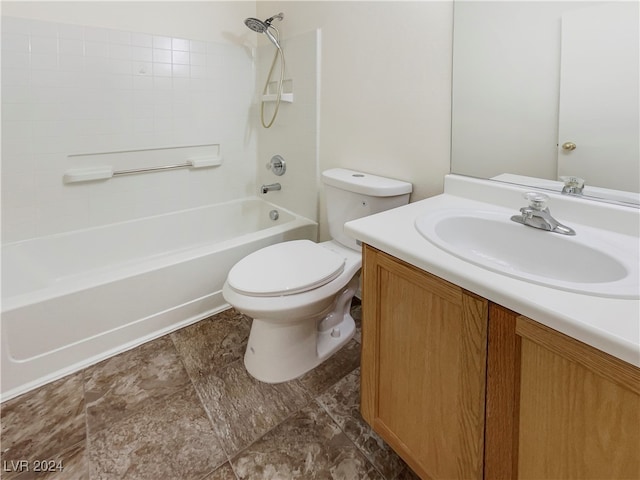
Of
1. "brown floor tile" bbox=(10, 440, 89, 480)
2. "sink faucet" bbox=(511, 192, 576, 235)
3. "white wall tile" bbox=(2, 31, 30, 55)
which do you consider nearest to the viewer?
"sink faucet" bbox=(511, 192, 576, 235)

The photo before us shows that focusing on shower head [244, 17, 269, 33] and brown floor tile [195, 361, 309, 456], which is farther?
shower head [244, 17, 269, 33]

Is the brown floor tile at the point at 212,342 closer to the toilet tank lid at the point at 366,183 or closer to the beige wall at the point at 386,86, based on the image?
the toilet tank lid at the point at 366,183

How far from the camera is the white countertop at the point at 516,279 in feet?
1.81

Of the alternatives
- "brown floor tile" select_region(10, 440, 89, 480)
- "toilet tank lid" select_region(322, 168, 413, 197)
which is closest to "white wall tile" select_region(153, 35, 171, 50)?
"toilet tank lid" select_region(322, 168, 413, 197)

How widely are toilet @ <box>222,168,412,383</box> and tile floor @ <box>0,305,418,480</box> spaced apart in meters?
0.09

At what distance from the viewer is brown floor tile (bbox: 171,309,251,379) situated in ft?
5.30

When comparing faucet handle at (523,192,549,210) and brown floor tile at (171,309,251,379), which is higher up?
faucet handle at (523,192,549,210)

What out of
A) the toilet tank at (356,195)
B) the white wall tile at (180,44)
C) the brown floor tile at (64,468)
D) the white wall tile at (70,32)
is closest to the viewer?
the brown floor tile at (64,468)

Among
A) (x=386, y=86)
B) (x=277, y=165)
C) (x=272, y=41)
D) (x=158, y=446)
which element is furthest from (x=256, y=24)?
(x=158, y=446)

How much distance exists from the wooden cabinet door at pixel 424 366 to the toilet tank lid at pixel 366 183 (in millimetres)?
580

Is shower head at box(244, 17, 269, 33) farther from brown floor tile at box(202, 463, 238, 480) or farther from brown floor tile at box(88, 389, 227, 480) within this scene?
brown floor tile at box(202, 463, 238, 480)

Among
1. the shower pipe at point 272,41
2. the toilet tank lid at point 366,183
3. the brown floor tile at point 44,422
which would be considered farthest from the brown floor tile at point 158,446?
the shower pipe at point 272,41

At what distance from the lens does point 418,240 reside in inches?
36.0

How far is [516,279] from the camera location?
70 centimetres
